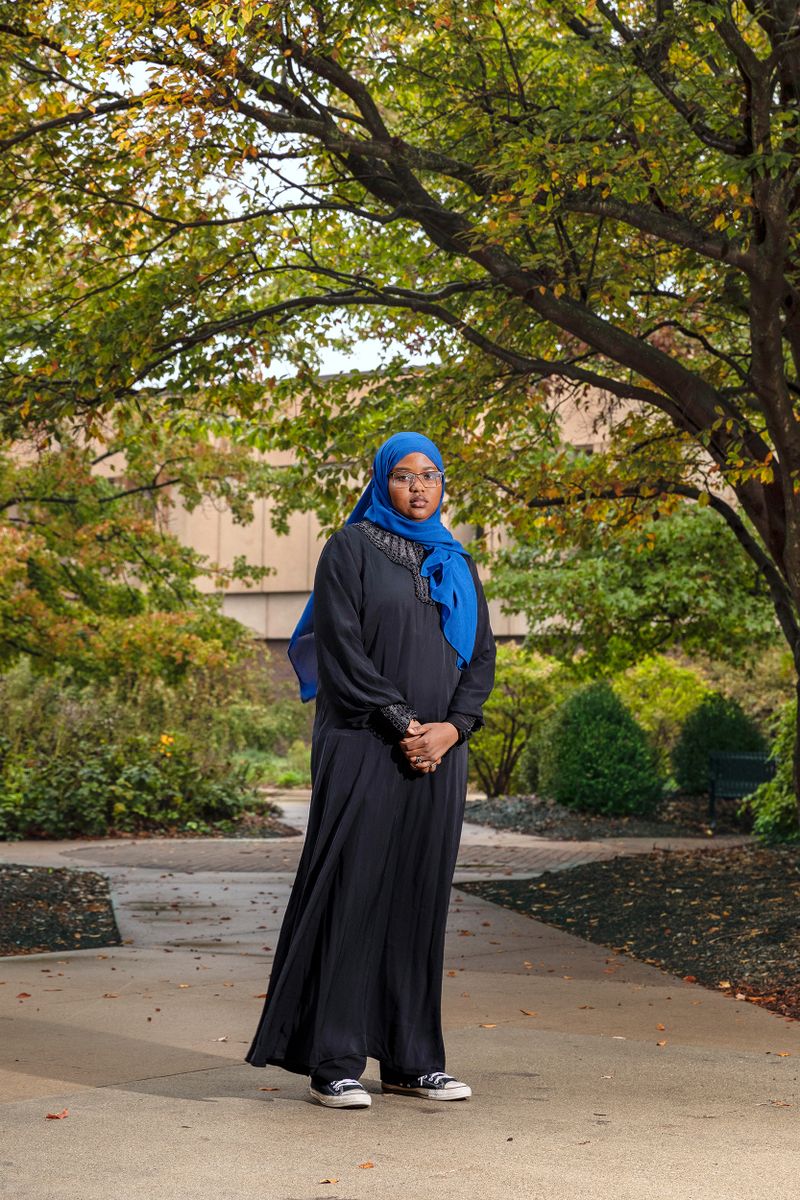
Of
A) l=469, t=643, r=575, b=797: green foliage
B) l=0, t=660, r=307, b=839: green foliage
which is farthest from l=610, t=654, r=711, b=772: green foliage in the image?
l=0, t=660, r=307, b=839: green foliage

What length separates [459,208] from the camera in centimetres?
1030

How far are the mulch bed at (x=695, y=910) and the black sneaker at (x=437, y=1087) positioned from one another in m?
2.28

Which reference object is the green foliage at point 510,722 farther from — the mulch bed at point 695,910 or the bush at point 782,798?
the mulch bed at point 695,910

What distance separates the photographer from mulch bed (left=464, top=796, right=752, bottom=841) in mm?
16891

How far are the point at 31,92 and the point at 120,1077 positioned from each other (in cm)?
722

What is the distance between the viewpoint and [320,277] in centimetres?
1148

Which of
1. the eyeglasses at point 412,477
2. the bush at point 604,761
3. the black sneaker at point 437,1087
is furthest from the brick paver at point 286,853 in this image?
the eyeglasses at point 412,477

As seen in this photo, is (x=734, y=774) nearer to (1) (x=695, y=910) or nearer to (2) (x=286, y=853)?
(2) (x=286, y=853)

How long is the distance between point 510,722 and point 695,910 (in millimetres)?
14422

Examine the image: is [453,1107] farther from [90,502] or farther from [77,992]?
[90,502]

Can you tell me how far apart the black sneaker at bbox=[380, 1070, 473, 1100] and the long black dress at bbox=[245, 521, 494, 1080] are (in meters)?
0.04

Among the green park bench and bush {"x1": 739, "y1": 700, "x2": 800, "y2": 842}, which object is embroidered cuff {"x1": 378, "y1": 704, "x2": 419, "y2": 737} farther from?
the green park bench

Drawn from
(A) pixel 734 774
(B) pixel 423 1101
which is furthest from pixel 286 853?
(B) pixel 423 1101

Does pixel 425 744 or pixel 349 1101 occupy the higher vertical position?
pixel 425 744
